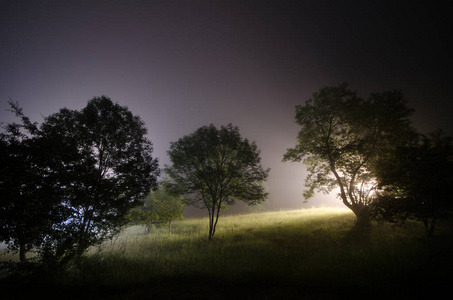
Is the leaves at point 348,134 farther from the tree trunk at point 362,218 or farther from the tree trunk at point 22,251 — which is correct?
the tree trunk at point 22,251

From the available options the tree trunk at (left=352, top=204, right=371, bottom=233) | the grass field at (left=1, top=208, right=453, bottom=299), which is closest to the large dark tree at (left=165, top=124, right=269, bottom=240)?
the grass field at (left=1, top=208, right=453, bottom=299)

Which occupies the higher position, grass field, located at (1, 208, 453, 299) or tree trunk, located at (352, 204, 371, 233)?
tree trunk, located at (352, 204, 371, 233)

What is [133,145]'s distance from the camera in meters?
9.61

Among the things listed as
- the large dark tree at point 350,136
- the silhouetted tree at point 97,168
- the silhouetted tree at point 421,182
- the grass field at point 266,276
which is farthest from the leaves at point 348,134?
the silhouetted tree at point 97,168

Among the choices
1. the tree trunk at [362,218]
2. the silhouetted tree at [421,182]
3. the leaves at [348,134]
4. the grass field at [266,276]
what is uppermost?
the leaves at [348,134]

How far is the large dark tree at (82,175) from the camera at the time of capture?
6.96 metres

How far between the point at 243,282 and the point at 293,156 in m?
11.2

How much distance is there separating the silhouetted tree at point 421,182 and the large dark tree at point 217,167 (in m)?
7.64

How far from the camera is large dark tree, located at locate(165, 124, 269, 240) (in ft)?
44.8

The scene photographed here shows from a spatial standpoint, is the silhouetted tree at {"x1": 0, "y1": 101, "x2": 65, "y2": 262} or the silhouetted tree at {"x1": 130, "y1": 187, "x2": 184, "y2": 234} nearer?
the silhouetted tree at {"x1": 0, "y1": 101, "x2": 65, "y2": 262}

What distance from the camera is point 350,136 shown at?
539 inches

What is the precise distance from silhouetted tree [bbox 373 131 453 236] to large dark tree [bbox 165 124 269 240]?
7.64m

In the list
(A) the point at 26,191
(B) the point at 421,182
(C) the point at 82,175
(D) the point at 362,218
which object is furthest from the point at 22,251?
(D) the point at 362,218

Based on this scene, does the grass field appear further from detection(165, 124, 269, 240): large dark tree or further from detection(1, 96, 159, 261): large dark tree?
detection(165, 124, 269, 240): large dark tree
